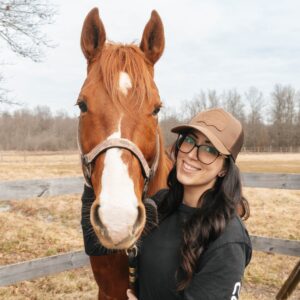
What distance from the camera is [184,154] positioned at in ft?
5.70

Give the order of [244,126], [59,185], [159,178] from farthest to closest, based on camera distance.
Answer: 1. [244,126]
2. [59,185]
3. [159,178]

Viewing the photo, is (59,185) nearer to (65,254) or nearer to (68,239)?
(65,254)

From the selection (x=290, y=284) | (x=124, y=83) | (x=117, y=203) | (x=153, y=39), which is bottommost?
(x=290, y=284)

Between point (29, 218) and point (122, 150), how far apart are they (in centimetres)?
671

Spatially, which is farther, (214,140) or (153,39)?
(153,39)

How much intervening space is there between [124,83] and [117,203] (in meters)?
0.79

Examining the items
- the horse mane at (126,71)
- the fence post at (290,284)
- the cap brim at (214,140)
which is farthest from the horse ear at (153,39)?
the fence post at (290,284)

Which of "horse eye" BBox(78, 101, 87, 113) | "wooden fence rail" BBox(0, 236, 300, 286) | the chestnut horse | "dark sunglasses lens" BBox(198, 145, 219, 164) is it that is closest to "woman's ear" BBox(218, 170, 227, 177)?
"dark sunglasses lens" BBox(198, 145, 219, 164)

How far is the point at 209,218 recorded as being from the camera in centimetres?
153

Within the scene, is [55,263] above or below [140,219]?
below

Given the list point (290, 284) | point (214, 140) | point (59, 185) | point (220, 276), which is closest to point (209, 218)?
point (220, 276)

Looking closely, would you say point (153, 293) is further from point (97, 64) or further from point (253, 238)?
point (253, 238)

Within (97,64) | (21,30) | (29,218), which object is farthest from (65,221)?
(97,64)

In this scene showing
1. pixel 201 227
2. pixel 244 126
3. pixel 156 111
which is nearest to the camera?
pixel 201 227
